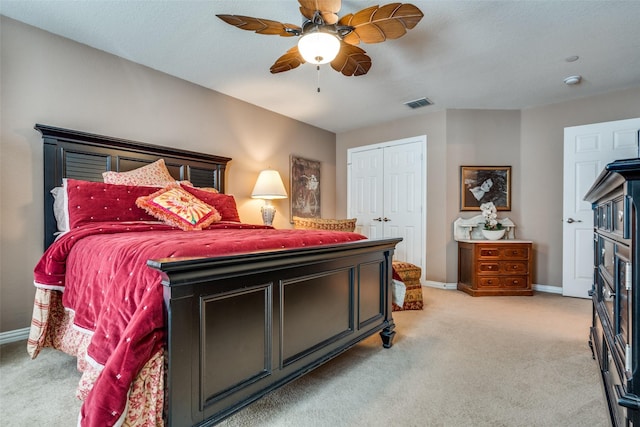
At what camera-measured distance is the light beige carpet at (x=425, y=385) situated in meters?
1.51

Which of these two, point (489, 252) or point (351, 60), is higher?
point (351, 60)

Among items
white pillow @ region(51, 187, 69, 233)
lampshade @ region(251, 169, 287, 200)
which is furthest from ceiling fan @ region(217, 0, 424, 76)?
lampshade @ region(251, 169, 287, 200)

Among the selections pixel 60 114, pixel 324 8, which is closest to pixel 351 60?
pixel 324 8

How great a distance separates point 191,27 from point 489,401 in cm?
321

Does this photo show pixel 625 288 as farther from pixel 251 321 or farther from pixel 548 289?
pixel 548 289

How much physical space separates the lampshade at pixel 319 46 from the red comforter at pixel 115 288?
119 cm

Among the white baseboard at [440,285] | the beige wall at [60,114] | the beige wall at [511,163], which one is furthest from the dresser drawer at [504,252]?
the beige wall at [60,114]

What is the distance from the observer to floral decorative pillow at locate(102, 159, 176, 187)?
2660 millimetres

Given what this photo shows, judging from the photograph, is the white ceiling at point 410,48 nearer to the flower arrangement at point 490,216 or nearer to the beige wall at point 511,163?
the beige wall at point 511,163

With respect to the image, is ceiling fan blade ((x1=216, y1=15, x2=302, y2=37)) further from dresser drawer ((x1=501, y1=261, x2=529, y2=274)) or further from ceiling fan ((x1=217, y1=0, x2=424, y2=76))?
dresser drawer ((x1=501, y1=261, x2=529, y2=274))

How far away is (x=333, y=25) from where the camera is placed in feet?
6.78

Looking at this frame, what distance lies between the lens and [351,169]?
5.46 meters

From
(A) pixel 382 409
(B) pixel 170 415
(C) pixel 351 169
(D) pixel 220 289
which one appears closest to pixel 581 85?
(C) pixel 351 169

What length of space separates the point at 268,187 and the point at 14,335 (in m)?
2.59
